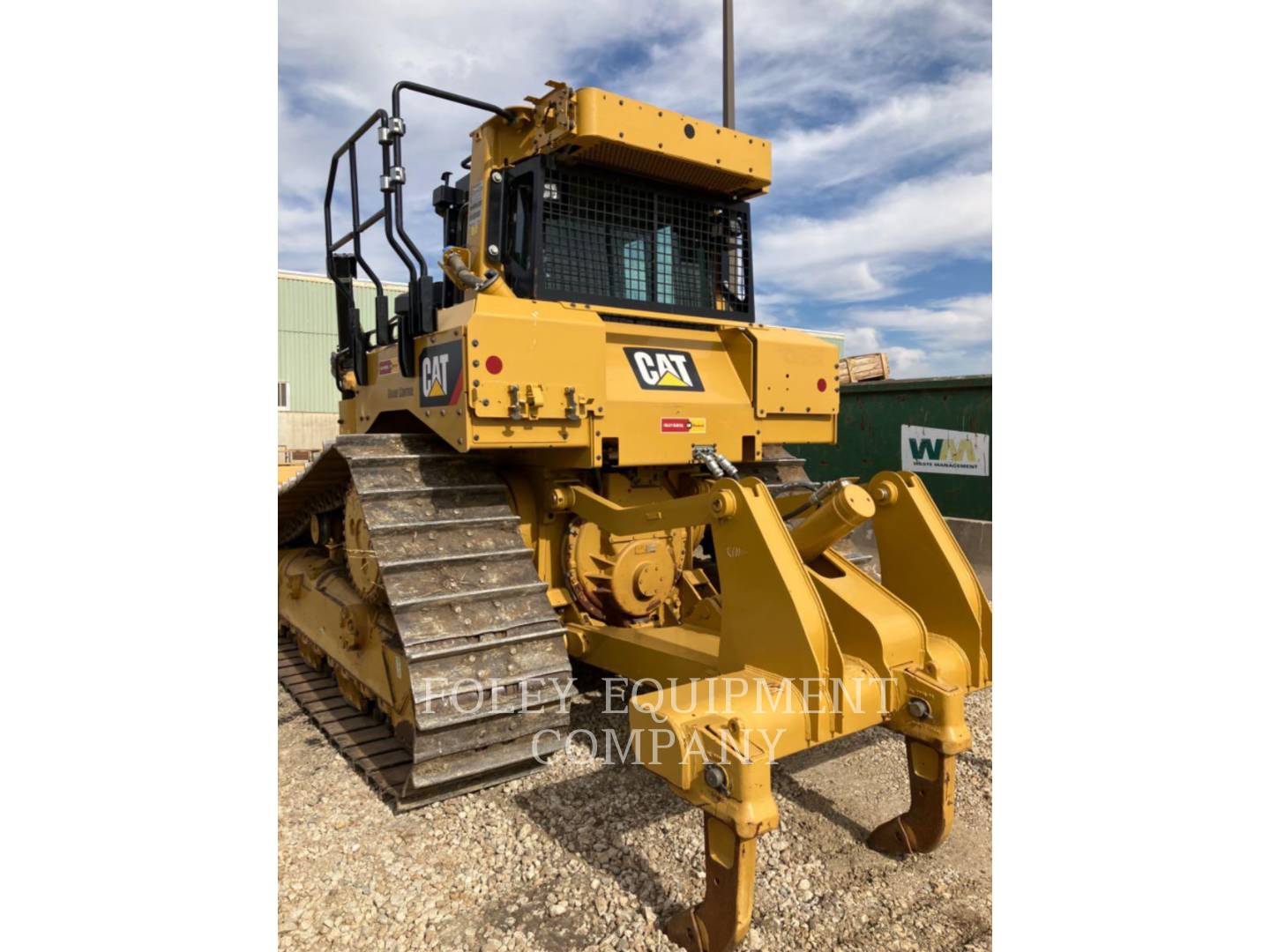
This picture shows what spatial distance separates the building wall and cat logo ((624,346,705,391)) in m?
19.5

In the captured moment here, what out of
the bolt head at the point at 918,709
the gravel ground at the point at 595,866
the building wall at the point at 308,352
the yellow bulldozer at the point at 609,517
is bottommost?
the gravel ground at the point at 595,866

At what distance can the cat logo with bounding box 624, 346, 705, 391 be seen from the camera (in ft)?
14.9

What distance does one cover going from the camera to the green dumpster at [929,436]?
8477 mm

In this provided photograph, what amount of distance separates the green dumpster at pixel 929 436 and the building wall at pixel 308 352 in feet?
53.1

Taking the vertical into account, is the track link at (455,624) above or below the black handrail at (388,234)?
below

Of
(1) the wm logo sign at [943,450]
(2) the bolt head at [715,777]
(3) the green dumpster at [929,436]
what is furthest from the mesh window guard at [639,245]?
(1) the wm logo sign at [943,450]

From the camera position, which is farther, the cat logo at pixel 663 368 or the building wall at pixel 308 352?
the building wall at pixel 308 352

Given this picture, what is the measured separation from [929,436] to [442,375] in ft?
21.4

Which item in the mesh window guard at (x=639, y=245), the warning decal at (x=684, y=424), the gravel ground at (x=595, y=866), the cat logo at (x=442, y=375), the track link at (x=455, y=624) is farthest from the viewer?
the mesh window guard at (x=639, y=245)

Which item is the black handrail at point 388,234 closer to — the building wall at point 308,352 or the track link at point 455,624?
the track link at point 455,624

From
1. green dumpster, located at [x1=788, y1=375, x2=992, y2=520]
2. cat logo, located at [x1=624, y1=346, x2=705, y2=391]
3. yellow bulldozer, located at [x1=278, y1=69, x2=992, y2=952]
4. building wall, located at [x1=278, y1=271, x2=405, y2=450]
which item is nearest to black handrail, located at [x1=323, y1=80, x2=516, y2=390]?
yellow bulldozer, located at [x1=278, y1=69, x2=992, y2=952]

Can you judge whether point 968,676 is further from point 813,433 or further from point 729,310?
point 729,310

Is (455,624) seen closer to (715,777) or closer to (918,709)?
(715,777)

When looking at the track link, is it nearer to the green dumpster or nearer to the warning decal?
the warning decal
